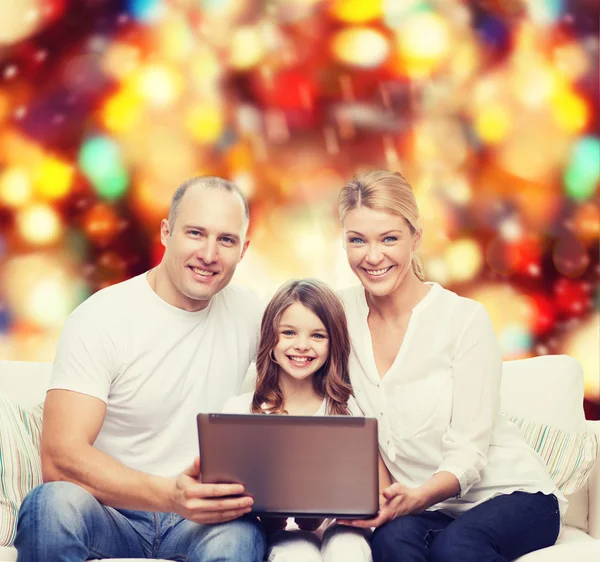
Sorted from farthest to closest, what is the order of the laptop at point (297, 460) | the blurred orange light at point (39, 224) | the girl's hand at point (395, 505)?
the blurred orange light at point (39, 224) < the girl's hand at point (395, 505) < the laptop at point (297, 460)

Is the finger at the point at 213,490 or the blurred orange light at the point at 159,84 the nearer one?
the finger at the point at 213,490

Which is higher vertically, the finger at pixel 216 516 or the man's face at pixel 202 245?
the man's face at pixel 202 245

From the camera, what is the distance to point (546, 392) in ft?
6.64

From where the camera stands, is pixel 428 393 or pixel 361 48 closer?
pixel 428 393

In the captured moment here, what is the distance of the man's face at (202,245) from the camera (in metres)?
1.73

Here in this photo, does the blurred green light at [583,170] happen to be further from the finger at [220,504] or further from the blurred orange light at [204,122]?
the finger at [220,504]

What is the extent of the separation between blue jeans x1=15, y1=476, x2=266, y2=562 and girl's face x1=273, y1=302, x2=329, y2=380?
0.38 meters

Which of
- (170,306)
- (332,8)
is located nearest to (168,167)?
(332,8)

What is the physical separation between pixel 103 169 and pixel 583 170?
1.68 metres

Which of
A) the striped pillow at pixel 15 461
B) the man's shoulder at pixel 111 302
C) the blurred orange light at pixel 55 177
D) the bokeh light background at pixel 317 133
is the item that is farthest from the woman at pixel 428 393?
the blurred orange light at pixel 55 177

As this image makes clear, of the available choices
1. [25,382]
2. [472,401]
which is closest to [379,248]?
[472,401]

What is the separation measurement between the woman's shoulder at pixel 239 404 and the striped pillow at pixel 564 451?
0.66m

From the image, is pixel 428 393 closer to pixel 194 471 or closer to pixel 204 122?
pixel 194 471

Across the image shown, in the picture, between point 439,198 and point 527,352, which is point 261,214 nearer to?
point 439,198
